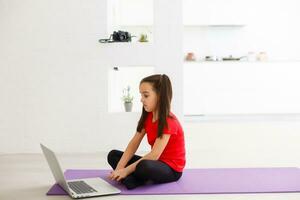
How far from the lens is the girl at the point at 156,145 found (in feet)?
10.7

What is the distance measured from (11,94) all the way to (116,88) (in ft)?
4.99

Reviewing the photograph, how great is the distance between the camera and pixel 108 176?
3656mm

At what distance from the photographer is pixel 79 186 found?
3236mm

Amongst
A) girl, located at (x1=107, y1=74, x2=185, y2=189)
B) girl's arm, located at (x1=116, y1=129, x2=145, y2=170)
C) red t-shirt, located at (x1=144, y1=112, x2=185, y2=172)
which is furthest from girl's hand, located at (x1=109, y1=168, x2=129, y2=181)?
red t-shirt, located at (x1=144, y1=112, x2=185, y2=172)

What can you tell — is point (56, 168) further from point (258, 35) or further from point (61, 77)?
point (258, 35)

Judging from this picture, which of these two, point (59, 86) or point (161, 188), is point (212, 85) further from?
point (161, 188)

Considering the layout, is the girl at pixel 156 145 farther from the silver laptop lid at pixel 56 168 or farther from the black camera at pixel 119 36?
the black camera at pixel 119 36

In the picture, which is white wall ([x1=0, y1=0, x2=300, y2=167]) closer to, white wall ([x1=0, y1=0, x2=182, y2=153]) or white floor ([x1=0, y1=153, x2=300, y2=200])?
white wall ([x1=0, y1=0, x2=182, y2=153])

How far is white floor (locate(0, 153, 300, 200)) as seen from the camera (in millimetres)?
3068

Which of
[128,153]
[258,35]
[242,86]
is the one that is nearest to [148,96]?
[128,153]

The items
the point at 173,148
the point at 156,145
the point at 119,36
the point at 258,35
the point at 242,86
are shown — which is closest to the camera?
the point at 156,145

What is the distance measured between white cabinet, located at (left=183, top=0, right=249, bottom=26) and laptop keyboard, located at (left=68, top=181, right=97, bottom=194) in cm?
564

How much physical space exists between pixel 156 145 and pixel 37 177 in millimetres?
1073

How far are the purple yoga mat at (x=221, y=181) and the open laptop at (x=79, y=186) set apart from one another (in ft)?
0.23
